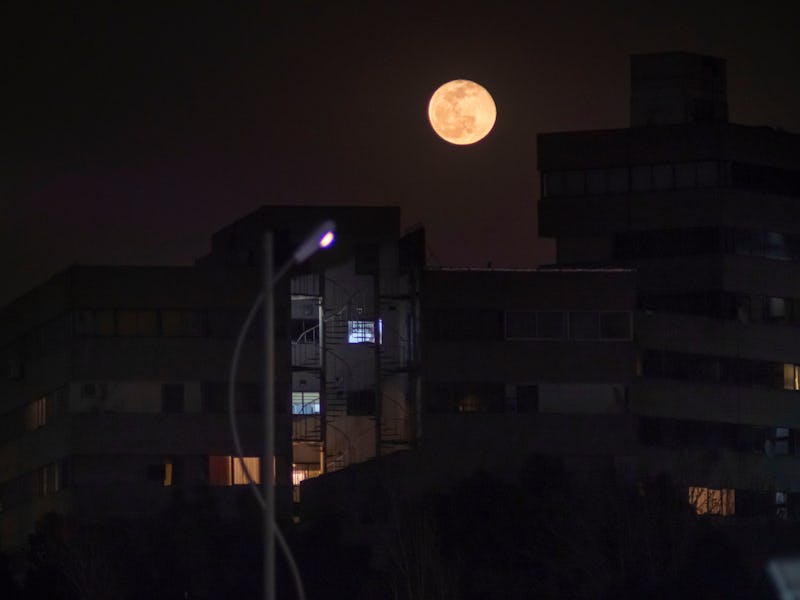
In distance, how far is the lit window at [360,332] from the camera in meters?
84.2

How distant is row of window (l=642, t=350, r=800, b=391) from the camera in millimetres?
83250

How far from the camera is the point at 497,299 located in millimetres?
78875

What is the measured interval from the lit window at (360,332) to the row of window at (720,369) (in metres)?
11.6

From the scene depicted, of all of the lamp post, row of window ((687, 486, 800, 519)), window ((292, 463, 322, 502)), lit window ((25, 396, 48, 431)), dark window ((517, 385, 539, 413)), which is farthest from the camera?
window ((292, 463, 322, 502))

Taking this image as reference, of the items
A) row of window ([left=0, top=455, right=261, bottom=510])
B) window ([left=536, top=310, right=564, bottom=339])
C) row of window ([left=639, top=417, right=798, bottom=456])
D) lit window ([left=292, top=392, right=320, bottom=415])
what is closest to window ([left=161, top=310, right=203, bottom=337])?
row of window ([left=0, top=455, right=261, bottom=510])

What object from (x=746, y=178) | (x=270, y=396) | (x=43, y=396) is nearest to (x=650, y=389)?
(x=746, y=178)

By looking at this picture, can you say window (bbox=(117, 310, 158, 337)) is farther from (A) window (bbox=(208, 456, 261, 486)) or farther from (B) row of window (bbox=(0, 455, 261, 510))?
(A) window (bbox=(208, 456, 261, 486))

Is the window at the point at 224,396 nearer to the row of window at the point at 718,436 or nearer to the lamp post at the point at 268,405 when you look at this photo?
the row of window at the point at 718,436

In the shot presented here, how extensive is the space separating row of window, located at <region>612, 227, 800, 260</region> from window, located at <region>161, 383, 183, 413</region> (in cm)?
2325

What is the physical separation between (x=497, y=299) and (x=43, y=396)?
66.9ft

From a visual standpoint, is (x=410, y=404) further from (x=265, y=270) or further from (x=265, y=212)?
(x=265, y=270)

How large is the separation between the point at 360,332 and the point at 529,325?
28.4 ft

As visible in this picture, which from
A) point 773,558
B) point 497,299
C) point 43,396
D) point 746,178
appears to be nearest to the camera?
point 773,558

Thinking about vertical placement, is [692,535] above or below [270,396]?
below
